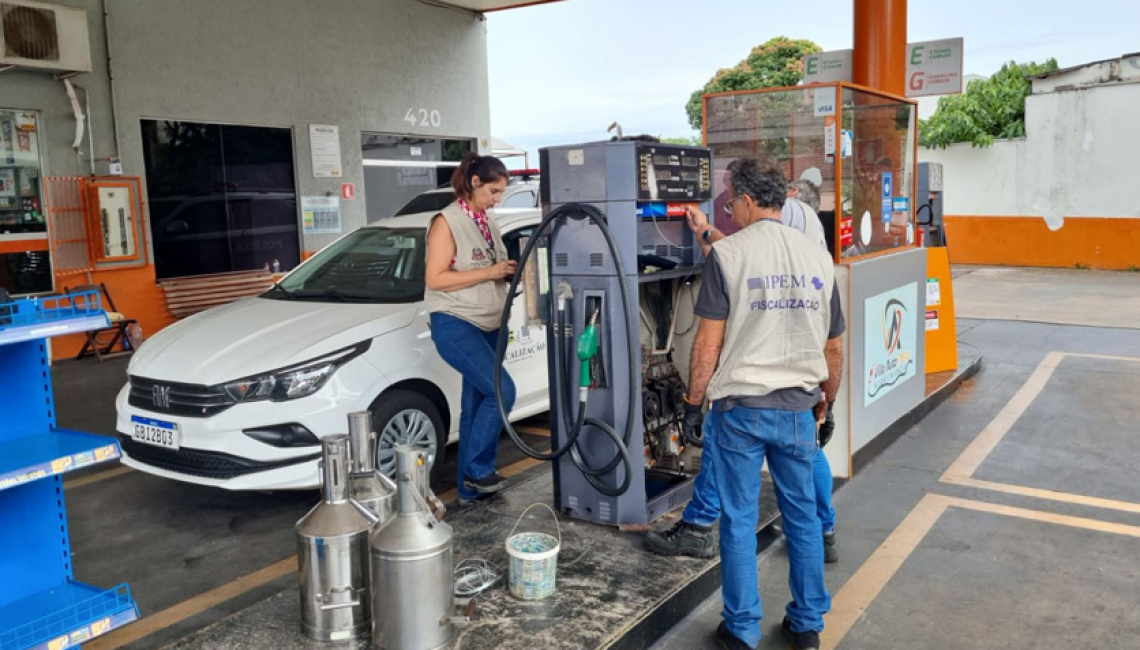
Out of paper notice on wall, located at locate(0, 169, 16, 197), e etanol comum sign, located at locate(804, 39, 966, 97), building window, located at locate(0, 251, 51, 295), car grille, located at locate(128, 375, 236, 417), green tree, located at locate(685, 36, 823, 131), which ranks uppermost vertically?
green tree, located at locate(685, 36, 823, 131)

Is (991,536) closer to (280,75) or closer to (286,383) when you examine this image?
(286,383)

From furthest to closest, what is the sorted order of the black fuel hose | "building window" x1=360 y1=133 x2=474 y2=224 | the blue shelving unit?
"building window" x1=360 y1=133 x2=474 y2=224 < the black fuel hose < the blue shelving unit

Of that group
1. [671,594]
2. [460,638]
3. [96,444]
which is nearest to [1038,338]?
[671,594]

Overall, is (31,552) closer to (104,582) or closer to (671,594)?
(104,582)

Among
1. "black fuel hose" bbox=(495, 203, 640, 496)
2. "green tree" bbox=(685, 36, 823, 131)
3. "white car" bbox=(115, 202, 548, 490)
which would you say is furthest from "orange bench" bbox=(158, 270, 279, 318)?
"green tree" bbox=(685, 36, 823, 131)

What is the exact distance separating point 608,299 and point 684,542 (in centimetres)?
112

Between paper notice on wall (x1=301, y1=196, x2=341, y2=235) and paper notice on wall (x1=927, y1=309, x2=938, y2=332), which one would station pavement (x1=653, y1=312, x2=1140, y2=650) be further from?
paper notice on wall (x1=301, y1=196, x2=341, y2=235)

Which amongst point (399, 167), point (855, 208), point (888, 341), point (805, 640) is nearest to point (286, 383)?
point (805, 640)

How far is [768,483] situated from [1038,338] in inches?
267

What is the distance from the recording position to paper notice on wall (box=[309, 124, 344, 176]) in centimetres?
1224

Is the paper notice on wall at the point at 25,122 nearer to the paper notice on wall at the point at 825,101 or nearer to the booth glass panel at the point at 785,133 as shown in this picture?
the booth glass panel at the point at 785,133

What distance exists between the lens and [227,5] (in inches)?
436

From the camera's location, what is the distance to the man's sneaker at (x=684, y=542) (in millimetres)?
4012

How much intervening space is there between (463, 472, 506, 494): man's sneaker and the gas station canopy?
34.9 ft
